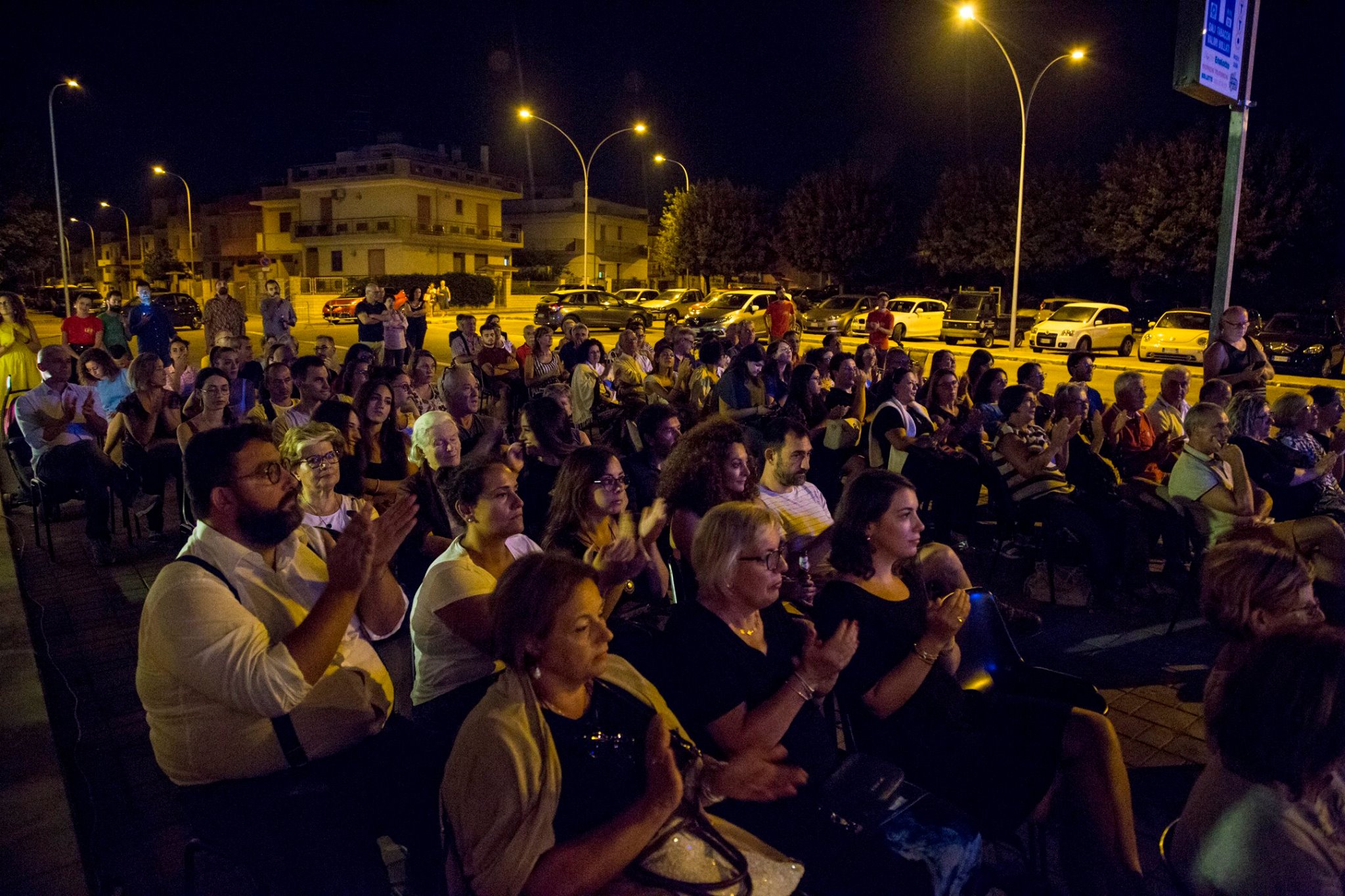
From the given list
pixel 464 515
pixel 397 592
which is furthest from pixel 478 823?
pixel 464 515

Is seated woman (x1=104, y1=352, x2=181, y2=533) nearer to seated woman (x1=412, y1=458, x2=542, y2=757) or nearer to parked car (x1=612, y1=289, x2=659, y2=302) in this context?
seated woman (x1=412, y1=458, x2=542, y2=757)

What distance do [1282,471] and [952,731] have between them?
395 cm

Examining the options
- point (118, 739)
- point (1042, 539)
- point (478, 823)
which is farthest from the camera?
point (1042, 539)

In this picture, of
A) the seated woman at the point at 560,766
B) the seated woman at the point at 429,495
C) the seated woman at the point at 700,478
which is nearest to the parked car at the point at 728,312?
the seated woman at the point at 429,495

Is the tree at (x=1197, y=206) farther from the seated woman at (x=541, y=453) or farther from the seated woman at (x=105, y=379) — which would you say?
the seated woman at (x=105, y=379)

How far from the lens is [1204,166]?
32500mm

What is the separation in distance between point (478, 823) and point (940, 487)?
16.9 ft

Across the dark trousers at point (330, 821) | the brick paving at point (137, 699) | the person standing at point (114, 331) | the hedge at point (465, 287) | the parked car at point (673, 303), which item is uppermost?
the hedge at point (465, 287)

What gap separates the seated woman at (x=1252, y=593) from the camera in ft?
9.69

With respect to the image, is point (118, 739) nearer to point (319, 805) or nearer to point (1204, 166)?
point (319, 805)

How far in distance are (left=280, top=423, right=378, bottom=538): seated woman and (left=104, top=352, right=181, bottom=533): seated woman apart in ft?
9.97

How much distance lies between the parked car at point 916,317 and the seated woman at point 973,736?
27272mm

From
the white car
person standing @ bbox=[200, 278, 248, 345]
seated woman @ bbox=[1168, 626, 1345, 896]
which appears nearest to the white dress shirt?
seated woman @ bbox=[1168, 626, 1345, 896]

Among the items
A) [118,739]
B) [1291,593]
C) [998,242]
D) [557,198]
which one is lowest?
[118,739]
